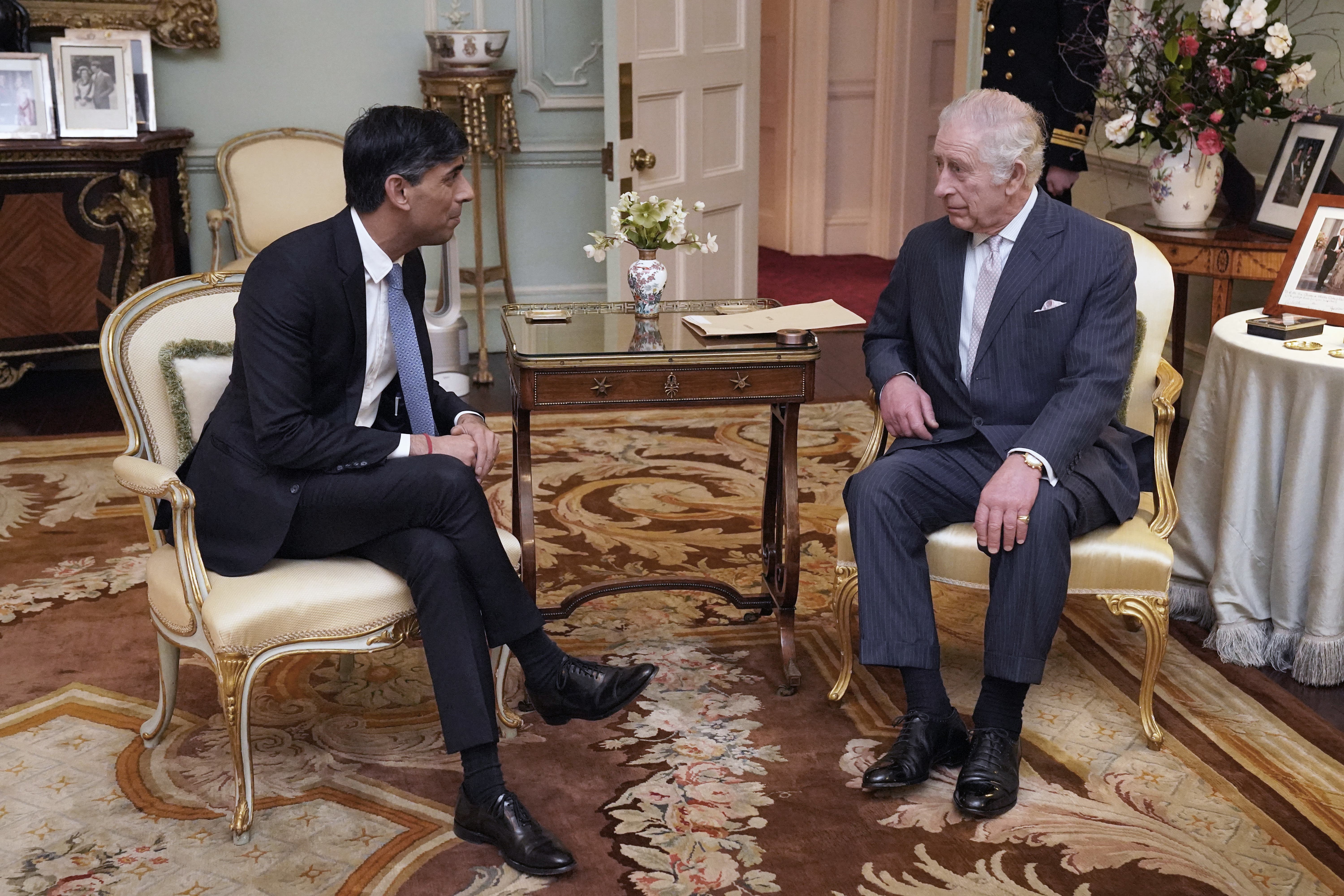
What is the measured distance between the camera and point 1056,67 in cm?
425

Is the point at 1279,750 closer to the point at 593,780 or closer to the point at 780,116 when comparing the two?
the point at 593,780

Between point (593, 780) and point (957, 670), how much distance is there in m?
0.93

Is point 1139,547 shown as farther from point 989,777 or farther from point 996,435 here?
point 989,777

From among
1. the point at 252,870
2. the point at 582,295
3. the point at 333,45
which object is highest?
the point at 333,45

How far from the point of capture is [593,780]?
2525mm

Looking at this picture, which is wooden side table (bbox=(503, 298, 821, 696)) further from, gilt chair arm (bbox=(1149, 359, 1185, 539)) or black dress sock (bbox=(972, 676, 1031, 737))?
gilt chair arm (bbox=(1149, 359, 1185, 539))

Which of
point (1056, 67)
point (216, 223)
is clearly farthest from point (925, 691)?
point (216, 223)

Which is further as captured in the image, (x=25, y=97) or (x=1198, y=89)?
(x=25, y=97)

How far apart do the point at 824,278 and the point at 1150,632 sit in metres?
5.33

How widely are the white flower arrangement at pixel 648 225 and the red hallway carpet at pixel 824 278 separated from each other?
379 cm

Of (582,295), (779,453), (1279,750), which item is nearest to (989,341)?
(779,453)

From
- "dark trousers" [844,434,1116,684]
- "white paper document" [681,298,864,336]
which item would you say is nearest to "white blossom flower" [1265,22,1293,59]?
"white paper document" [681,298,864,336]

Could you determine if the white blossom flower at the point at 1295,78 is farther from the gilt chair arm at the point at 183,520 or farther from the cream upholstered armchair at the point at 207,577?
the gilt chair arm at the point at 183,520

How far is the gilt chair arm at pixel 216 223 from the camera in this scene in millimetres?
5195
